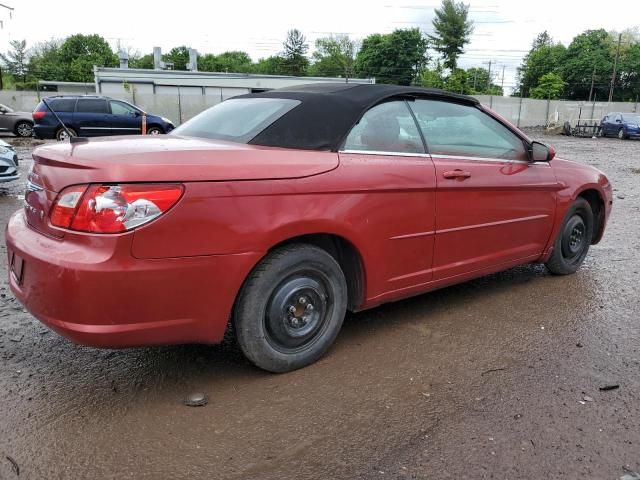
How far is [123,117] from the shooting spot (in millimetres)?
18359

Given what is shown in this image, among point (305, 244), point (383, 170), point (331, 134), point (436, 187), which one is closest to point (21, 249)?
point (305, 244)

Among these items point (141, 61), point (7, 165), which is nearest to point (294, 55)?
point (141, 61)

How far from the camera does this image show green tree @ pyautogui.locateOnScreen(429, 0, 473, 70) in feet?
230

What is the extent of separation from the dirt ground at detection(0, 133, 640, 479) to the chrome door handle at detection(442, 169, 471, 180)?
1.04 metres

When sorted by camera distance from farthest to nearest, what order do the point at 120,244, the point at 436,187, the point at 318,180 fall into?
1. the point at 436,187
2. the point at 318,180
3. the point at 120,244

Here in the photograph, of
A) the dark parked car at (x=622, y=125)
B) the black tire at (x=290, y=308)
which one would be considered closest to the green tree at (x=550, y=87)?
the dark parked car at (x=622, y=125)

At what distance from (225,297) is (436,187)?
5.26 ft

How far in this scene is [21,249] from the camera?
273 centimetres

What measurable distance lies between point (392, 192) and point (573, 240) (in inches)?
99.5

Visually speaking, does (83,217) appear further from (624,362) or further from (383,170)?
(624,362)

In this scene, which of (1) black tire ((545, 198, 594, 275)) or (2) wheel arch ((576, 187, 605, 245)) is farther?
(2) wheel arch ((576, 187, 605, 245))

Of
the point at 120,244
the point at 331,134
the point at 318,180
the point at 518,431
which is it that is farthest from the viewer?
the point at 331,134

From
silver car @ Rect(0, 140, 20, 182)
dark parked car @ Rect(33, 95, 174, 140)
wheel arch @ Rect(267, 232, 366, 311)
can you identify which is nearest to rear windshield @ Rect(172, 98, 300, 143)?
wheel arch @ Rect(267, 232, 366, 311)

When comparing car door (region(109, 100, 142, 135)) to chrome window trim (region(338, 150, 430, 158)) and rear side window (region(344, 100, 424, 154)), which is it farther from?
chrome window trim (region(338, 150, 430, 158))
